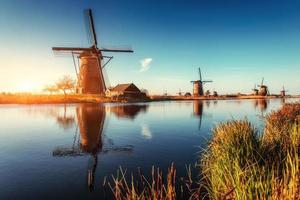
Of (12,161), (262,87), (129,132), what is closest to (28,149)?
(12,161)

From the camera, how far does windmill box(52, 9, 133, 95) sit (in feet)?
179

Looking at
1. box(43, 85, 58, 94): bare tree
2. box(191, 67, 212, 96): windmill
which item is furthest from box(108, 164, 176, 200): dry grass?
box(191, 67, 212, 96): windmill

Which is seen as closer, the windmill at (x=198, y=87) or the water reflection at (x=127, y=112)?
the water reflection at (x=127, y=112)

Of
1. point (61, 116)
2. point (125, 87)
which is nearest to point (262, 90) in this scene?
point (125, 87)

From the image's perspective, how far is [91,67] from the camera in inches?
2228

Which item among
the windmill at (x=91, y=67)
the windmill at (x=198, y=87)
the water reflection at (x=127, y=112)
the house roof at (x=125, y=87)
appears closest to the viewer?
the water reflection at (x=127, y=112)

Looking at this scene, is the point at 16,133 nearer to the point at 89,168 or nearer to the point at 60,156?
the point at 60,156

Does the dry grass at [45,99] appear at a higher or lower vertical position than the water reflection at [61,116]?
higher

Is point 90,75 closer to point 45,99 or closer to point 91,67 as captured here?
point 91,67

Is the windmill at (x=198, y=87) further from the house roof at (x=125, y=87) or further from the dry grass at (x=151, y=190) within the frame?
the dry grass at (x=151, y=190)

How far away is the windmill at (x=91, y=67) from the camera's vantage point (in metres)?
54.7

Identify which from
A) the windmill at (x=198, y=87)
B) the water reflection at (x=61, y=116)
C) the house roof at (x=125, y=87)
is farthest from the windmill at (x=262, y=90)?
the water reflection at (x=61, y=116)

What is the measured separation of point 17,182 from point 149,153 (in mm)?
5754

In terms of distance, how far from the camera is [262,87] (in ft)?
380
